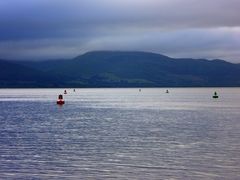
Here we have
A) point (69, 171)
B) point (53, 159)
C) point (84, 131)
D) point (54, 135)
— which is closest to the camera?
point (69, 171)

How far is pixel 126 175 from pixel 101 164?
475 centimetres

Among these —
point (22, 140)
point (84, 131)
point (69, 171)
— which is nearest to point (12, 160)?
point (69, 171)

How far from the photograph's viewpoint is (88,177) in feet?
110

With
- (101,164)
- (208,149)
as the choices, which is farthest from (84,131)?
(101,164)

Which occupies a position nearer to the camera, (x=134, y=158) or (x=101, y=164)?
(x=101, y=164)

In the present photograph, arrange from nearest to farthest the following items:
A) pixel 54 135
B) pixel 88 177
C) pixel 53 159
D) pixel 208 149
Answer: pixel 88 177 < pixel 53 159 < pixel 208 149 < pixel 54 135

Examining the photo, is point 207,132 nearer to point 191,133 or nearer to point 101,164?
point 191,133

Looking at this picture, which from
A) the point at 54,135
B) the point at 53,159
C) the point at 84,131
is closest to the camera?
the point at 53,159

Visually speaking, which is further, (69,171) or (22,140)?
(22,140)

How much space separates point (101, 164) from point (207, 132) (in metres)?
28.3

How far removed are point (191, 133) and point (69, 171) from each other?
96.9ft

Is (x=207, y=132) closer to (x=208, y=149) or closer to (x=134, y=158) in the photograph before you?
(x=208, y=149)

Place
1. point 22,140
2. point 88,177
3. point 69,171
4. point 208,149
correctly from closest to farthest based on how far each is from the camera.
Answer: point 88,177, point 69,171, point 208,149, point 22,140

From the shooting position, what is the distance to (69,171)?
3578 cm
